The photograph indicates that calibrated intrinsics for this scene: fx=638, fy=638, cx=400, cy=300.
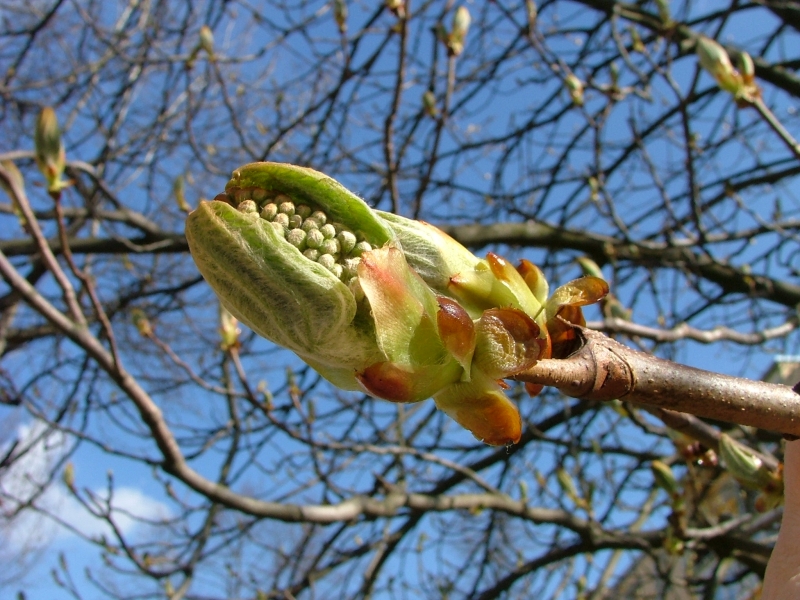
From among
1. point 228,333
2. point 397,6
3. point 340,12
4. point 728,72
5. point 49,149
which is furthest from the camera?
point 340,12

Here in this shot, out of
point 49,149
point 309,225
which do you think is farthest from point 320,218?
point 49,149

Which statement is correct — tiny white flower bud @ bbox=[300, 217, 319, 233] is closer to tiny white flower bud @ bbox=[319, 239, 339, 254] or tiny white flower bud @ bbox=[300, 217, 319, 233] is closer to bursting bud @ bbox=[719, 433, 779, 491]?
tiny white flower bud @ bbox=[319, 239, 339, 254]

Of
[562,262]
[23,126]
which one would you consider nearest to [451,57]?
[562,262]

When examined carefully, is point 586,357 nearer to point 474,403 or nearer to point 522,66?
point 474,403


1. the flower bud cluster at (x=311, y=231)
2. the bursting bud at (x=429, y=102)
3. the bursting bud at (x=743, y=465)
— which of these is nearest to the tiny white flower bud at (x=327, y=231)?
the flower bud cluster at (x=311, y=231)

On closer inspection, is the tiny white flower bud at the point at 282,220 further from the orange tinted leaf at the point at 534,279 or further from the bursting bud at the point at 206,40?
the bursting bud at the point at 206,40

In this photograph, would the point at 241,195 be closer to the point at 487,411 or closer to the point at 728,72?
the point at 487,411

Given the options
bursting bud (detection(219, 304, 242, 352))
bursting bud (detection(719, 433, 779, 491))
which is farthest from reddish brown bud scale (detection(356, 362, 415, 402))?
bursting bud (detection(219, 304, 242, 352))
